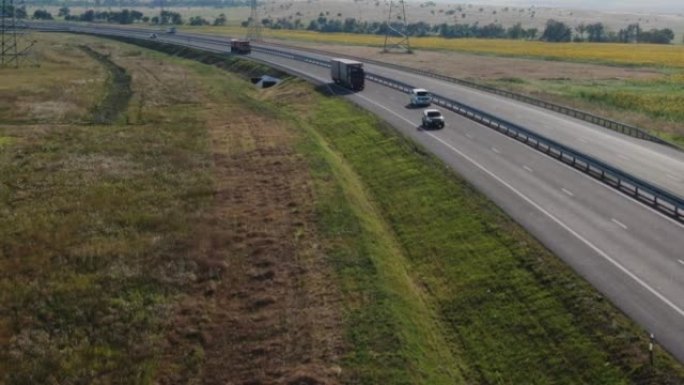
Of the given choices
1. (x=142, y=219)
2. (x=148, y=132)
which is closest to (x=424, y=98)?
(x=148, y=132)

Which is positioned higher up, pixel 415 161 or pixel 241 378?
pixel 415 161

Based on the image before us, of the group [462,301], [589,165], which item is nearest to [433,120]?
[589,165]

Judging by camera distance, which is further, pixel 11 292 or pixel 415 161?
pixel 415 161

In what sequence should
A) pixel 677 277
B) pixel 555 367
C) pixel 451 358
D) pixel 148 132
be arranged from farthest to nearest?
pixel 148 132
pixel 677 277
pixel 451 358
pixel 555 367

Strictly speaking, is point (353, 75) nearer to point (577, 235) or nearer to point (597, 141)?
point (597, 141)

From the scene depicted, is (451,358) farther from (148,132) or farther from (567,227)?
(148,132)

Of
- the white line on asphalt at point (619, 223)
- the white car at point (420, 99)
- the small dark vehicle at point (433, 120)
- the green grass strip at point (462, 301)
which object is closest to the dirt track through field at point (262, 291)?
the green grass strip at point (462, 301)

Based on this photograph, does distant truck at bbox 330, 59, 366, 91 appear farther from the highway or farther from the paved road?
the highway

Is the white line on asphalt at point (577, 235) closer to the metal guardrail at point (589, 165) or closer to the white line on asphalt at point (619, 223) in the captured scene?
the white line on asphalt at point (619, 223)
